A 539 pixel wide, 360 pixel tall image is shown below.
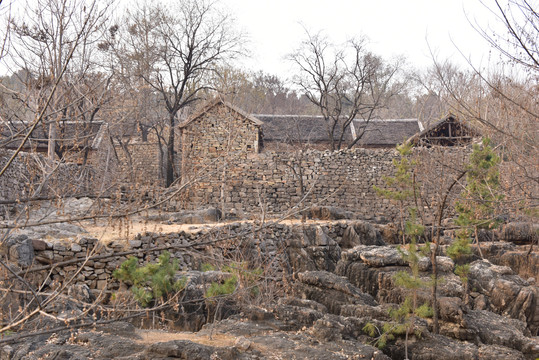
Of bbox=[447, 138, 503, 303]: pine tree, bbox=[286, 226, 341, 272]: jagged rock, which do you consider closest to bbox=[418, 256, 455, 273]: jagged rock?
bbox=[447, 138, 503, 303]: pine tree

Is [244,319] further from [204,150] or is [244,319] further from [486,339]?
[204,150]

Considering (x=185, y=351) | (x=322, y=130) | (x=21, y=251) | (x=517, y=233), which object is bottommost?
(x=517, y=233)

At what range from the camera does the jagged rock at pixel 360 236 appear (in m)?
14.3

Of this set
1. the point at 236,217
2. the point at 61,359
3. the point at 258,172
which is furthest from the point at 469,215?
the point at 258,172

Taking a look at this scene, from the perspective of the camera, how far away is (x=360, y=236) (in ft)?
47.5

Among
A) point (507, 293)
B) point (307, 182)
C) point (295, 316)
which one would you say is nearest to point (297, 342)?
point (295, 316)

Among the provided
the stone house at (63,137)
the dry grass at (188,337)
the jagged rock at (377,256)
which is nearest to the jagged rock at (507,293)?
the jagged rock at (377,256)

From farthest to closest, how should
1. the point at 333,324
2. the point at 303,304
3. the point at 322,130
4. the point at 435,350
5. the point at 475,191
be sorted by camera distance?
the point at 322,130, the point at 475,191, the point at 303,304, the point at 435,350, the point at 333,324

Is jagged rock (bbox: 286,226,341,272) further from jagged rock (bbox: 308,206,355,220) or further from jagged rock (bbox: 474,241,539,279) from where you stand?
jagged rock (bbox: 474,241,539,279)

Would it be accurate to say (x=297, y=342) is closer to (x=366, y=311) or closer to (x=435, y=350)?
(x=435, y=350)

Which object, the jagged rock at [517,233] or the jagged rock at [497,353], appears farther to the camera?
the jagged rock at [517,233]

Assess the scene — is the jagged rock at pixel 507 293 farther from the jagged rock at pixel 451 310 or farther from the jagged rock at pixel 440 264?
the jagged rock at pixel 451 310

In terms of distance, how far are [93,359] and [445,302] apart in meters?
5.27

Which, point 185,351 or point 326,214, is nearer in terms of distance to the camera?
point 185,351
